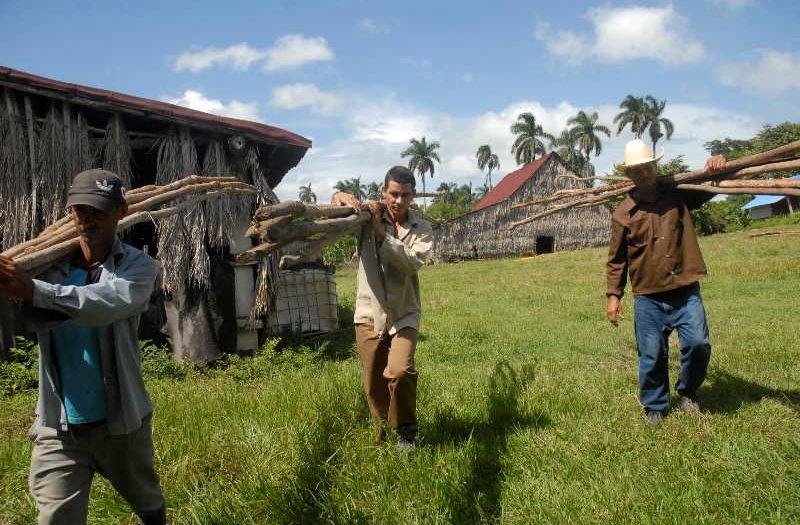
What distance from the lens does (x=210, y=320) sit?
8.15 metres

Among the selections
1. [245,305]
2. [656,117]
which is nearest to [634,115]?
[656,117]

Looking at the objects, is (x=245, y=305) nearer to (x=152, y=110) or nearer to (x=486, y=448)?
(x=152, y=110)

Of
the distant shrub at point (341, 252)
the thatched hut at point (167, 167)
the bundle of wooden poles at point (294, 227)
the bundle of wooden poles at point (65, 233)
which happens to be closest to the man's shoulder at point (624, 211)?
the bundle of wooden poles at point (294, 227)

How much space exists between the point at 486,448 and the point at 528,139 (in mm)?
53520

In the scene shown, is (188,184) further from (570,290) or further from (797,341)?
(570,290)

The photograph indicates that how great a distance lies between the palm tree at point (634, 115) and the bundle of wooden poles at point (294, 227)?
58.3m

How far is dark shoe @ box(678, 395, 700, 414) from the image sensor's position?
4.57 meters

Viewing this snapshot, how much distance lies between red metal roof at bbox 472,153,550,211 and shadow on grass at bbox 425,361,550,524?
2750cm

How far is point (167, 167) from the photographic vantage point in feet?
25.5

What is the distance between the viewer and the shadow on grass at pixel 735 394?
15.4ft

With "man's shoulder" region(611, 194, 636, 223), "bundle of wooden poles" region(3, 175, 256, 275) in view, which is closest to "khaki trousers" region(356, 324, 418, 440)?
"bundle of wooden poles" region(3, 175, 256, 275)

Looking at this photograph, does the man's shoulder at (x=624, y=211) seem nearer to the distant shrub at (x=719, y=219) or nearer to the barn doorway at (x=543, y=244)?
the barn doorway at (x=543, y=244)

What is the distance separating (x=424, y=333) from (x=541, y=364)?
10.4 ft

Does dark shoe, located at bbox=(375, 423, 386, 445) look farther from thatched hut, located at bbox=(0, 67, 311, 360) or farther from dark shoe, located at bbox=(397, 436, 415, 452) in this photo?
thatched hut, located at bbox=(0, 67, 311, 360)
